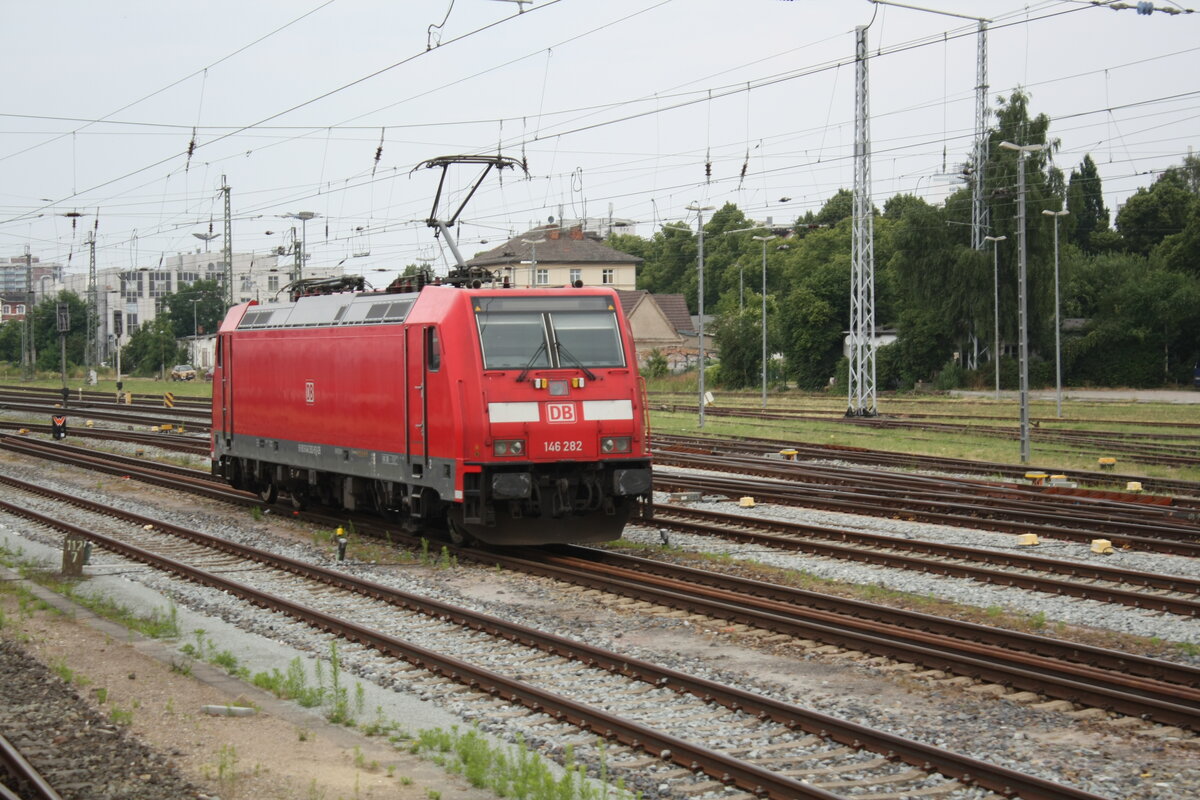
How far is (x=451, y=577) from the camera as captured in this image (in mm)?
15258

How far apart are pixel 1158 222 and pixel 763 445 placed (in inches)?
2600

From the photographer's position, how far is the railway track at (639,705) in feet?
24.7

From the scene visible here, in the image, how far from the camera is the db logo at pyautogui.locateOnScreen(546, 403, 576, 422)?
15.8 metres

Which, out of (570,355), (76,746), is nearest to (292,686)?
(76,746)

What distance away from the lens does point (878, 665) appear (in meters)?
10.4

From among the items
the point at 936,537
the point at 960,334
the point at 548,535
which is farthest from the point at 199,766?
the point at 960,334

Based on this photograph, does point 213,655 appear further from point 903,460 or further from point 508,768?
point 903,460

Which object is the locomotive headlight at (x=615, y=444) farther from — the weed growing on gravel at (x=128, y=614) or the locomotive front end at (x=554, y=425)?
the weed growing on gravel at (x=128, y=614)

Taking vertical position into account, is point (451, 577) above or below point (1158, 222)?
below

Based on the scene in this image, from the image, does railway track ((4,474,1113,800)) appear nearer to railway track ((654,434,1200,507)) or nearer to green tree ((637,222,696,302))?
railway track ((654,434,1200,507))

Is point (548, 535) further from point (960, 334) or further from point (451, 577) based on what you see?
point (960, 334)

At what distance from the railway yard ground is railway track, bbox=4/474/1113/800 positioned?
6 cm

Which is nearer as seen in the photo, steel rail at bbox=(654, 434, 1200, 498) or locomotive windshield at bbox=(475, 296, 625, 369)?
locomotive windshield at bbox=(475, 296, 625, 369)

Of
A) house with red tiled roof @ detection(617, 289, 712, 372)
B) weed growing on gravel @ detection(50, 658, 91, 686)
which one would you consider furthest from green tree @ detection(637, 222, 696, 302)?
weed growing on gravel @ detection(50, 658, 91, 686)
